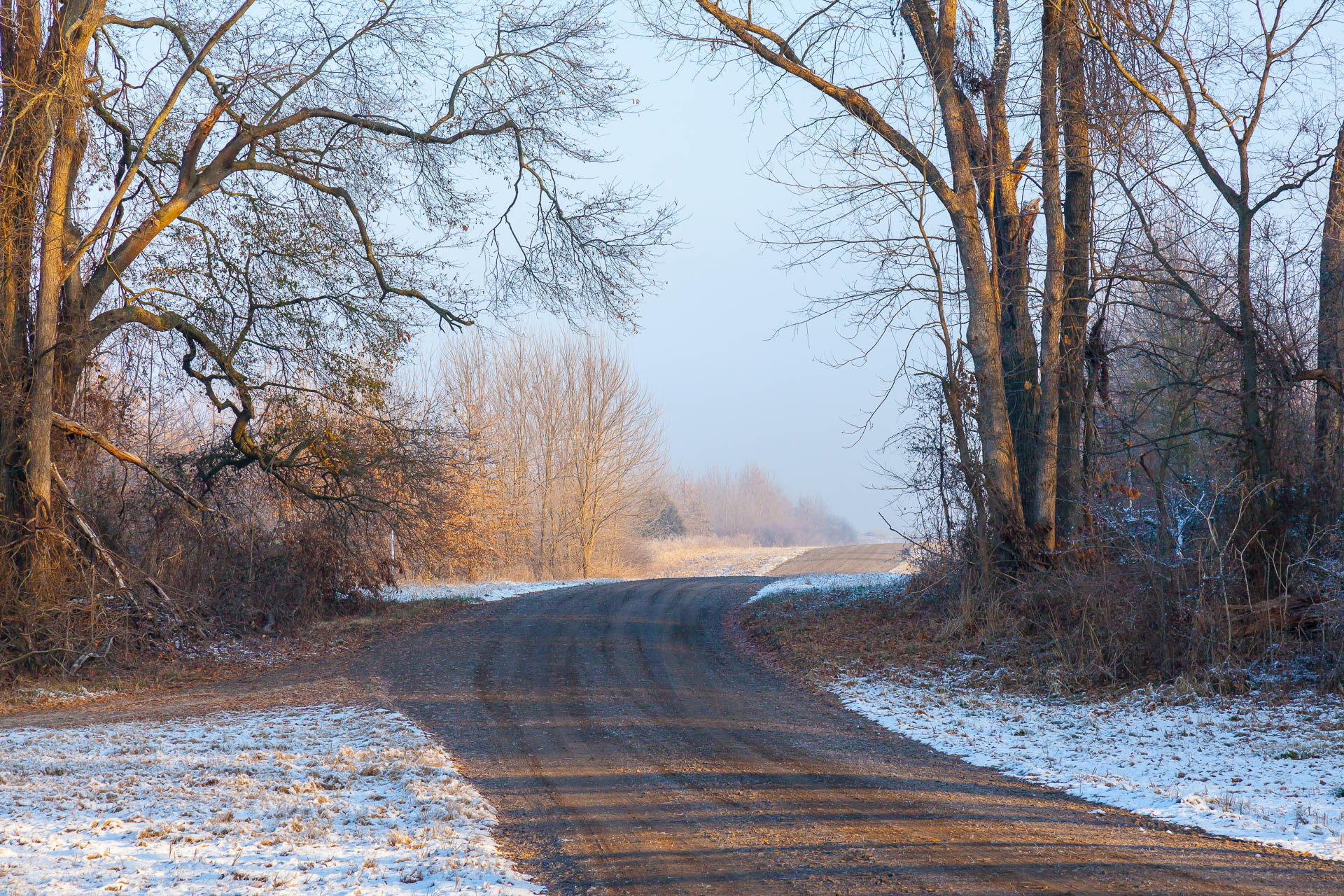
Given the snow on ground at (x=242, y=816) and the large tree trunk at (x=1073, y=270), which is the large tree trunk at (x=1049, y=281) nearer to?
the large tree trunk at (x=1073, y=270)

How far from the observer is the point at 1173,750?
6.67 metres

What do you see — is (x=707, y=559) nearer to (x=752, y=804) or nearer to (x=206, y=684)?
(x=206, y=684)

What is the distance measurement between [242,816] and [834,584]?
1488 centimetres

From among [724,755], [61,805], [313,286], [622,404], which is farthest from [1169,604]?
[622,404]

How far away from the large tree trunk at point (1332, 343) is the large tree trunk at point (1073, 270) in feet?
8.90

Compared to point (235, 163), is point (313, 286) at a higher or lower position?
lower

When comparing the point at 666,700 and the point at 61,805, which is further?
the point at 666,700

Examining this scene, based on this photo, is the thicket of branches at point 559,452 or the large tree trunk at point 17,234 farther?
the thicket of branches at point 559,452

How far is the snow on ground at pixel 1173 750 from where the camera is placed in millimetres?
5223

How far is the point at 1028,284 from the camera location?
494 inches

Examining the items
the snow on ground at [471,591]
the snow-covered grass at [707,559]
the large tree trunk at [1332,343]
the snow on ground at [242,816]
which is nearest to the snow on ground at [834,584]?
the snow on ground at [471,591]

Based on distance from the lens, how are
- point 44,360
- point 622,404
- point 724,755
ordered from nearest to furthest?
1. point 724,755
2. point 44,360
3. point 622,404

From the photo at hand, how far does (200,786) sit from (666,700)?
4.59 meters

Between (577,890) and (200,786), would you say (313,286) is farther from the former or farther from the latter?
(577,890)
